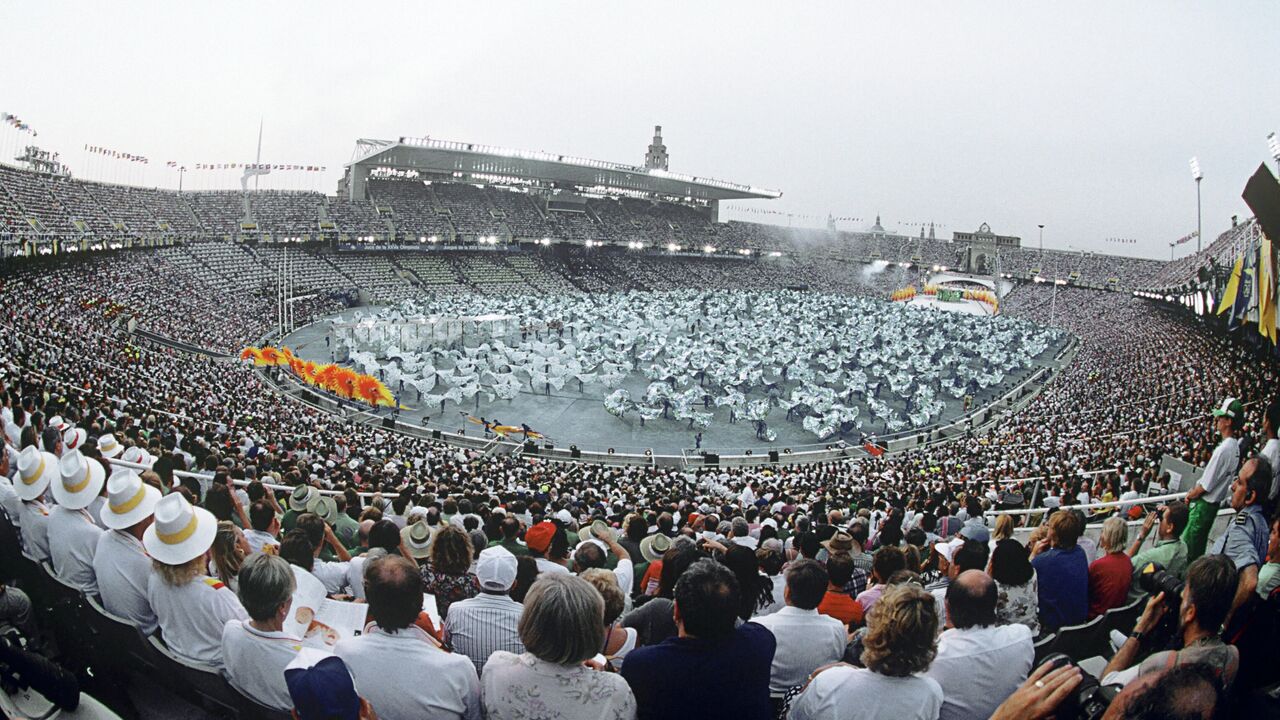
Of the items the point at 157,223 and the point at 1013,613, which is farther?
the point at 157,223

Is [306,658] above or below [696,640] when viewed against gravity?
below

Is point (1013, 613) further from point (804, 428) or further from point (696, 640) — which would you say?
point (804, 428)

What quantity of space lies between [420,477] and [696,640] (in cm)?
1164

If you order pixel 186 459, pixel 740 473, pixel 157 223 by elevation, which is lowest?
pixel 740 473

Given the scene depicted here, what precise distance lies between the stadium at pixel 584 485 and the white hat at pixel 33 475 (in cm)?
3

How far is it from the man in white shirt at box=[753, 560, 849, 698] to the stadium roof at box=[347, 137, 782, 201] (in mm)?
68537

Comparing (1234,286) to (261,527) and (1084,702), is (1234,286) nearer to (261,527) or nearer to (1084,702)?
(1084,702)

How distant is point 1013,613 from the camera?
441cm

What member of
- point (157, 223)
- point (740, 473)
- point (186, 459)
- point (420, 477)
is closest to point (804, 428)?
point (740, 473)

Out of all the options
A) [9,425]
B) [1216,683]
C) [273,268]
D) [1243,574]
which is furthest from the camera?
[273,268]

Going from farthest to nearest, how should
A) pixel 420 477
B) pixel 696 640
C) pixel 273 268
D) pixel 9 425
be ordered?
pixel 273 268 < pixel 420 477 < pixel 9 425 < pixel 696 640

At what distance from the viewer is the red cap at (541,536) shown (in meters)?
5.64

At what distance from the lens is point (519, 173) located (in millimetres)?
77188

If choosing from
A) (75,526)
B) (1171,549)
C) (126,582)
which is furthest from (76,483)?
(1171,549)
